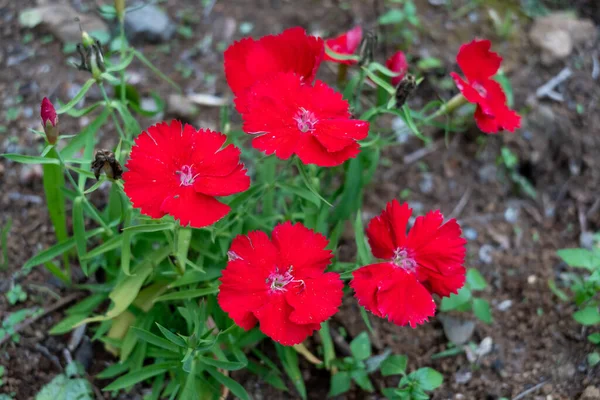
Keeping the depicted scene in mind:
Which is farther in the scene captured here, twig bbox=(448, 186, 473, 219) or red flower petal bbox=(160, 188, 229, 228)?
twig bbox=(448, 186, 473, 219)

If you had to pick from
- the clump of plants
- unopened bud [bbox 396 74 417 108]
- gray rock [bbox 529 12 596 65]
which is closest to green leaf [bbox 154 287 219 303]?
the clump of plants

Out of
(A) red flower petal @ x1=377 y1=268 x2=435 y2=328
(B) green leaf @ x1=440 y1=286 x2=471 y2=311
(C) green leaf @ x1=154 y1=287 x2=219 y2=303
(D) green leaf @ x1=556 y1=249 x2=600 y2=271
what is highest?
(A) red flower petal @ x1=377 y1=268 x2=435 y2=328

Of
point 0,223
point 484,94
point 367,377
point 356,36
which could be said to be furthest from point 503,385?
point 0,223

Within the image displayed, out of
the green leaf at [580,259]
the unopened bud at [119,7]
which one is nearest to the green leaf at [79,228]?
the unopened bud at [119,7]

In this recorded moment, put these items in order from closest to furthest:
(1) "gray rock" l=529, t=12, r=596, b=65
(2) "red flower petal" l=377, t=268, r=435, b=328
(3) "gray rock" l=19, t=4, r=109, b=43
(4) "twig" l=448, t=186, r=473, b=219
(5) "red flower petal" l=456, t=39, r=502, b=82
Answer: (2) "red flower petal" l=377, t=268, r=435, b=328 → (5) "red flower petal" l=456, t=39, r=502, b=82 → (4) "twig" l=448, t=186, r=473, b=219 → (3) "gray rock" l=19, t=4, r=109, b=43 → (1) "gray rock" l=529, t=12, r=596, b=65

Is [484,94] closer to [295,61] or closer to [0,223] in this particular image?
[295,61]

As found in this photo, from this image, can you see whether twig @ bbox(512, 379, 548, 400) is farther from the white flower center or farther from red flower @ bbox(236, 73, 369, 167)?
red flower @ bbox(236, 73, 369, 167)
